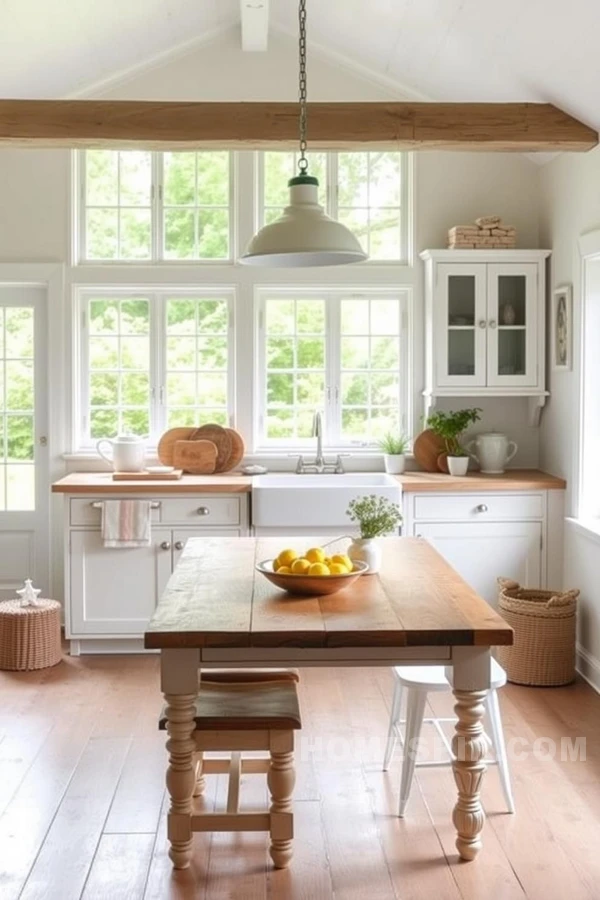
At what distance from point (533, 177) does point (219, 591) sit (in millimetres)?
3772

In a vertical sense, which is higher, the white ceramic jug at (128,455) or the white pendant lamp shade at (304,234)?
the white pendant lamp shade at (304,234)

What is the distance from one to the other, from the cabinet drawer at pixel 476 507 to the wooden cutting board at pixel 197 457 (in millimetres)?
1177

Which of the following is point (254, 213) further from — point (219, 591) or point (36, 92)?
point (219, 591)

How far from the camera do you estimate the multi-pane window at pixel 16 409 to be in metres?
6.45

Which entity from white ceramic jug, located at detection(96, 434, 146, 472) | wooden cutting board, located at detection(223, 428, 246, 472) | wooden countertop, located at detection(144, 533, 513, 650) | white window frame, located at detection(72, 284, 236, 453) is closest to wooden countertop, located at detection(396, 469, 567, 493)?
wooden cutting board, located at detection(223, 428, 246, 472)

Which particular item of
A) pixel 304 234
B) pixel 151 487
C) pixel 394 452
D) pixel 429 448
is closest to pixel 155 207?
pixel 151 487

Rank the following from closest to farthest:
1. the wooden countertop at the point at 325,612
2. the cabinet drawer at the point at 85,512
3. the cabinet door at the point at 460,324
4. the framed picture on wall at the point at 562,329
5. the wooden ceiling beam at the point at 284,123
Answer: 1. the wooden countertop at the point at 325,612
2. the wooden ceiling beam at the point at 284,123
3. the framed picture on wall at the point at 562,329
4. the cabinet drawer at the point at 85,512
5. the cabinet door at the point at 460,324

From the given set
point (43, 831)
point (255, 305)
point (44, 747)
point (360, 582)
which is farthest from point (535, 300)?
point (43, 831)

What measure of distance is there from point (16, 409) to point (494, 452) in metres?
2.78

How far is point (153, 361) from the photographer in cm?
645

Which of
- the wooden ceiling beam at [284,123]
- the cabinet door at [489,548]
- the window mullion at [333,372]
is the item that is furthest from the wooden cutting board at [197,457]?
the wooden ceiling beam at [284,123]

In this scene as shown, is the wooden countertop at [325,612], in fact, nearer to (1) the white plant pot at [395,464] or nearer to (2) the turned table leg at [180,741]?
(2) the turned table leg at [180,741]

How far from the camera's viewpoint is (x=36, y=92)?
592 cm

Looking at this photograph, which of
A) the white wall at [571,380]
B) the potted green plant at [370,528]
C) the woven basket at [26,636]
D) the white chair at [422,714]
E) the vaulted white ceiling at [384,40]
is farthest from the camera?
the woven basket at [26,636]
